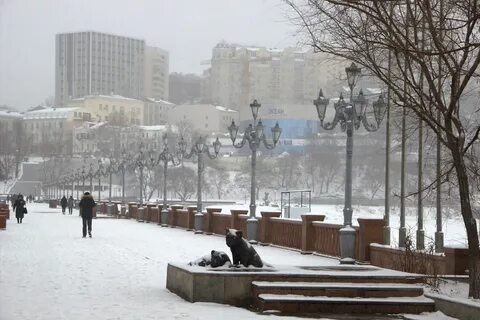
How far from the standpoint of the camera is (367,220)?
2128 centimetres

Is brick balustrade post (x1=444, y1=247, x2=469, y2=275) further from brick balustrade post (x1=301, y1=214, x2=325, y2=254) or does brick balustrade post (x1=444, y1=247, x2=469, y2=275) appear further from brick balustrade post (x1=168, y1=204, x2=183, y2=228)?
brick balustrade post (x1=168, y1=204, x2=183, y2=228)

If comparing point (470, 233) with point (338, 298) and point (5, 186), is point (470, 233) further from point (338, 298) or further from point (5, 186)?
point (5, 186)

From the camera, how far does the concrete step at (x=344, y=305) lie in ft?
42.0

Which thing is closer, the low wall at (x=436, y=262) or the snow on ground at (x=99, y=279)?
the snow on ground at (x=99, y=279)

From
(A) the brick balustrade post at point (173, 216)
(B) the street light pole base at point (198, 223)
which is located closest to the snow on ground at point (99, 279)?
(B) the street light pole base at point (198, 223)

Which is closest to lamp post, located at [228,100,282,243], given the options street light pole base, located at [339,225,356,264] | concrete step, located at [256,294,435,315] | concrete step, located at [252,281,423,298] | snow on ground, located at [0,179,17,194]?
street light pole base, located at [339,225,356,264]

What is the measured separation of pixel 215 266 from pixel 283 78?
186979 mm

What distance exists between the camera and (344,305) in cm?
1298

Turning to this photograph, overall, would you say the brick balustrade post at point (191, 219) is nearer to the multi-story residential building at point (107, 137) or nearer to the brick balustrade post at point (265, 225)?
the brick balustrade post at point (265, 225)

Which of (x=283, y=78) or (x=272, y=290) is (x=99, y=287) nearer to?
(x=272, y=290)

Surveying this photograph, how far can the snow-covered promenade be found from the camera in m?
12.2

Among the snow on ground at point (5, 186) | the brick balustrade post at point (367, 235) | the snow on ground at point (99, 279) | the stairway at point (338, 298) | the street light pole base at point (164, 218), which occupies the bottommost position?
the snow on ground at point (5, 186)

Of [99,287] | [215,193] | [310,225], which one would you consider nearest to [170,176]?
[215,193]

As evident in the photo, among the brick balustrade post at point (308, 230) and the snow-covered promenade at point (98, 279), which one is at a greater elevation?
the brick balustrade post at point (308, 230)
